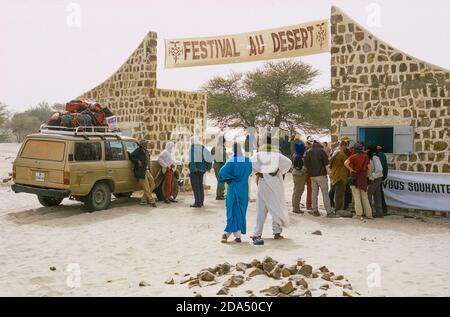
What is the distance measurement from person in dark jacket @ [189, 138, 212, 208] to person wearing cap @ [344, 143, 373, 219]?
3.38 meters

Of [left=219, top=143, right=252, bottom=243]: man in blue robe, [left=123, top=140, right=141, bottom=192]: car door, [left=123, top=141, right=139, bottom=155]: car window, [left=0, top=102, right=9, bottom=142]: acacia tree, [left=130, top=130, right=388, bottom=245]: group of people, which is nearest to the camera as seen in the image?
[left=219, top=143, right=252, bottom=243]: man in blue robe

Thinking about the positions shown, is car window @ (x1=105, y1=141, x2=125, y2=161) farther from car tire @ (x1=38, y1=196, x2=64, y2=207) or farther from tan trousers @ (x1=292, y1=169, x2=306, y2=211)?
tan trousers @ (x1=292, y1=169, x2=306, y2=211)

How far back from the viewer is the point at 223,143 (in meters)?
13.6

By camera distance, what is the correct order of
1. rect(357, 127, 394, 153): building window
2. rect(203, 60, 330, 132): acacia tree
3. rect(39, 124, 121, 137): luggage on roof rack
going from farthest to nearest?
1. rect(203, 60, 330, 132): acacia tree
2. rect(357, 127, 394, 153): building window
3. rect(39, 124, 121, 137): luggage on roof rack

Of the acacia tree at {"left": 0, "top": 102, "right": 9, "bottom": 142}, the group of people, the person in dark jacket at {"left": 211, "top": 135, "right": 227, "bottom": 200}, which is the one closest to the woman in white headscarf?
the group of people

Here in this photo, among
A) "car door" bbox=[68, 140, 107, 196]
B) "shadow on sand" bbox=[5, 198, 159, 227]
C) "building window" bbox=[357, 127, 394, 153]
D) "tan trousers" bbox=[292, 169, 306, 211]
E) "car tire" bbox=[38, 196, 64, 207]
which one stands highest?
"building window" bbox=[357, 127, 394, 153]

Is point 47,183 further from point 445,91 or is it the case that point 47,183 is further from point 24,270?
point 445,91

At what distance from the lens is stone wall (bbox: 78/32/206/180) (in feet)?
50.0

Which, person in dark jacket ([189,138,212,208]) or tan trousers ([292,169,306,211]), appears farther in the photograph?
person in dark jacket ([189,138,212,208])

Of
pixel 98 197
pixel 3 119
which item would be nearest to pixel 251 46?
pixel 98 197

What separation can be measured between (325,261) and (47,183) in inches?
247

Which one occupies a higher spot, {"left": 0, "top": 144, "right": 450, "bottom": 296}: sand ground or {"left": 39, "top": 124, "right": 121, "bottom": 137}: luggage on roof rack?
{"left": 39, "top": 124, "right": 121, "bottom": 137}: luggage on roof rack

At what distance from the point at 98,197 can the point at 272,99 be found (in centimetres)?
2435

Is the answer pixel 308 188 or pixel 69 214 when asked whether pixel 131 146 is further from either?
pixel 308 188
